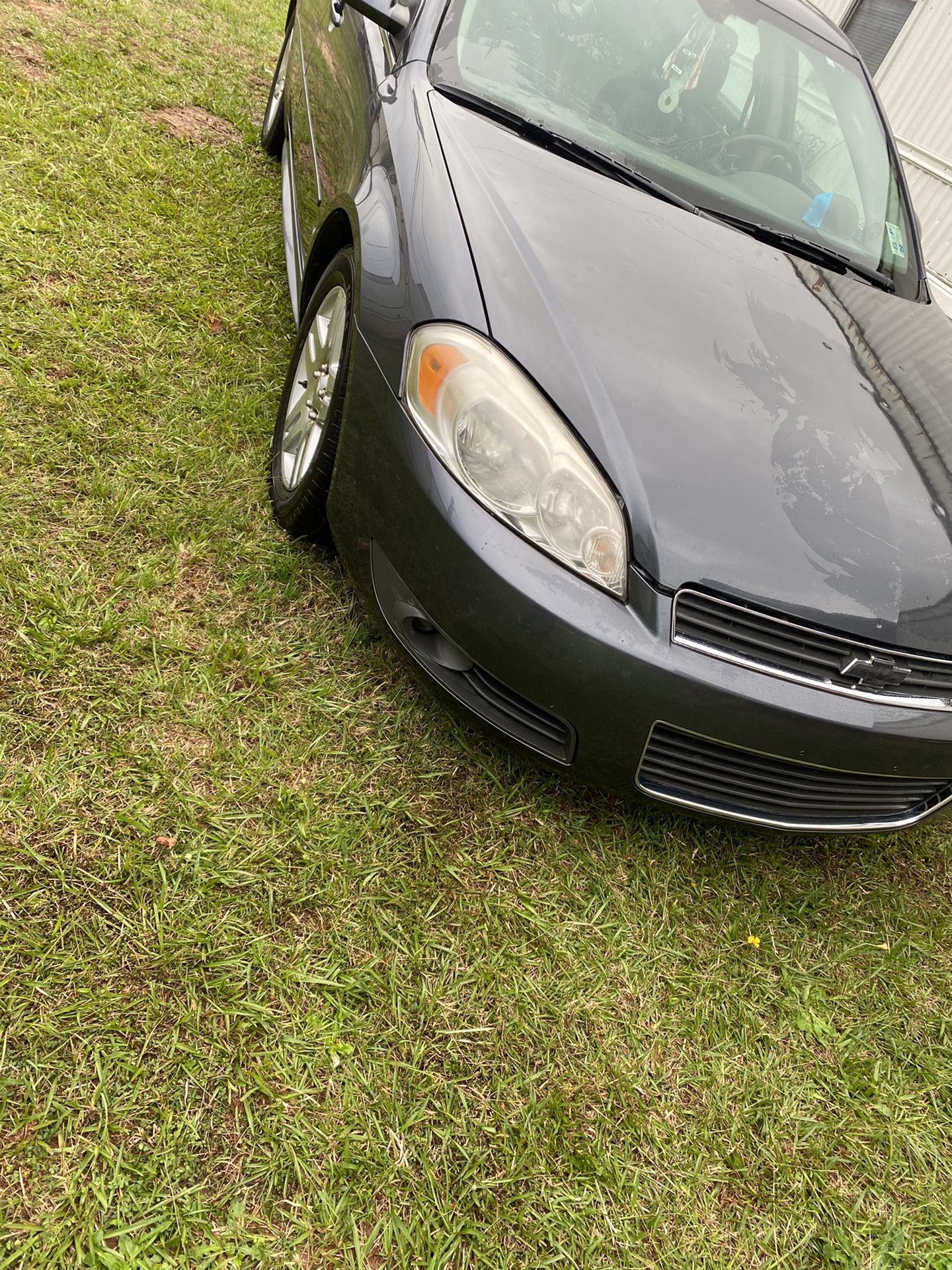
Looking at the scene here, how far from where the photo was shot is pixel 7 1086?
1.23m

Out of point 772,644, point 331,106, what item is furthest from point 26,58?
point 772,644

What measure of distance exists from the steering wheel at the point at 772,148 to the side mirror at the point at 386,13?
924 millimetres

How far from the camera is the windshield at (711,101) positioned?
2121 mm

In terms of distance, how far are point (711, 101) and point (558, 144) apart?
2.23 feet

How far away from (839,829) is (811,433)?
2.74 feet

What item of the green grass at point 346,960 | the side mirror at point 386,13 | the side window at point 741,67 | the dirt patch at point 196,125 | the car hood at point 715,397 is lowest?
the green grass at point 346,960

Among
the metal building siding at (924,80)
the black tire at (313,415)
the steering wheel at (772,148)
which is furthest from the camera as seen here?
the metal building siding at (924,80)

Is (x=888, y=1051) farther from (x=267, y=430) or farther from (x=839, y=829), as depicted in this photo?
(x=267, y=430)

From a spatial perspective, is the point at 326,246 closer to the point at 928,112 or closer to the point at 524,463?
the point at 524,463

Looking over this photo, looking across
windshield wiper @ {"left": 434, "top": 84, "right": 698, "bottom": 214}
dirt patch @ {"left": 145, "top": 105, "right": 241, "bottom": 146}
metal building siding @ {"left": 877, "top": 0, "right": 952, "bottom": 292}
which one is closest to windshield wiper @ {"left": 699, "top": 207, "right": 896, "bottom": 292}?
windshield wiper @ {"left": 434, "top": 84, "right": 698, "bottom": 214}

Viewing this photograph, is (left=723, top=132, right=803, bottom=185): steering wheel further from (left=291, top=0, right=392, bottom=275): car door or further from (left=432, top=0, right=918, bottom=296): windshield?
(left=291, top=0, right=392, bottom=275): car door

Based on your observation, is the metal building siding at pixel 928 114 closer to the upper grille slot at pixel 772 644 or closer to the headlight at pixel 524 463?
the upper grille slot at pixel 772 644

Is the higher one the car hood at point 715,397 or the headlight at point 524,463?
the car hood at point 715,397

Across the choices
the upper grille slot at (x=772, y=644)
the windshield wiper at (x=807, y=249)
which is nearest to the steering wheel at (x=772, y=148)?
the windshield wiper at (x=807, y=249)
